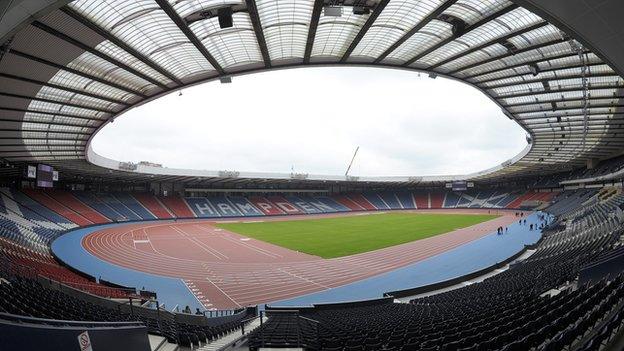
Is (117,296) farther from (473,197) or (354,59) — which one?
(473,197)

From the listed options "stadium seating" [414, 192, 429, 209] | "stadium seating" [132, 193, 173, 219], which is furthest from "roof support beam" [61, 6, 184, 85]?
"stadium seating" [414, 192, 429, 209]

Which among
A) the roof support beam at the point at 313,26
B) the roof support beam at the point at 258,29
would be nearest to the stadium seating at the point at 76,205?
the roof support beam at the point at 258,29

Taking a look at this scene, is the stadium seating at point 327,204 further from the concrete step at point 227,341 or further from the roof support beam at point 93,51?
the concrete step at point 227,341

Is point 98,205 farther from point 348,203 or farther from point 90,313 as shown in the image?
point 90,313

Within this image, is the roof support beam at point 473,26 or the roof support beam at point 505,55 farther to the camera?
the roof support beam at point 505,55

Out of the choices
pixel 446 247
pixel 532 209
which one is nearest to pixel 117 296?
pixel 446 247

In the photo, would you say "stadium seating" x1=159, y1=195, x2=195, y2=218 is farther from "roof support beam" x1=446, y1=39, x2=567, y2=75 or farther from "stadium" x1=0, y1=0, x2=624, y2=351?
"roof support beam" x1=446, y1=39, x2=567, y2=75

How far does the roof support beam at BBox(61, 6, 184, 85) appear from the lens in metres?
10.4

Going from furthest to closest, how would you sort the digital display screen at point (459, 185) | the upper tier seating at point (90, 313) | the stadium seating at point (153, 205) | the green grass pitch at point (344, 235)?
the digital display screen at point (459, 185) → the stadium seating at point (153, 205) → the green grass pitch at point (344, 235) → the upper tier seating at point (90, 313)

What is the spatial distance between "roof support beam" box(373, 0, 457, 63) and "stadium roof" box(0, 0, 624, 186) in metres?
0.07

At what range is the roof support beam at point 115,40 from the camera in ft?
34.2

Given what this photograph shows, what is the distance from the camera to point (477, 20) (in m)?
13.5

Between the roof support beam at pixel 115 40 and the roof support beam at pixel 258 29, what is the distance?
489cm

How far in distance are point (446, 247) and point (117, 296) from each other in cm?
2543
